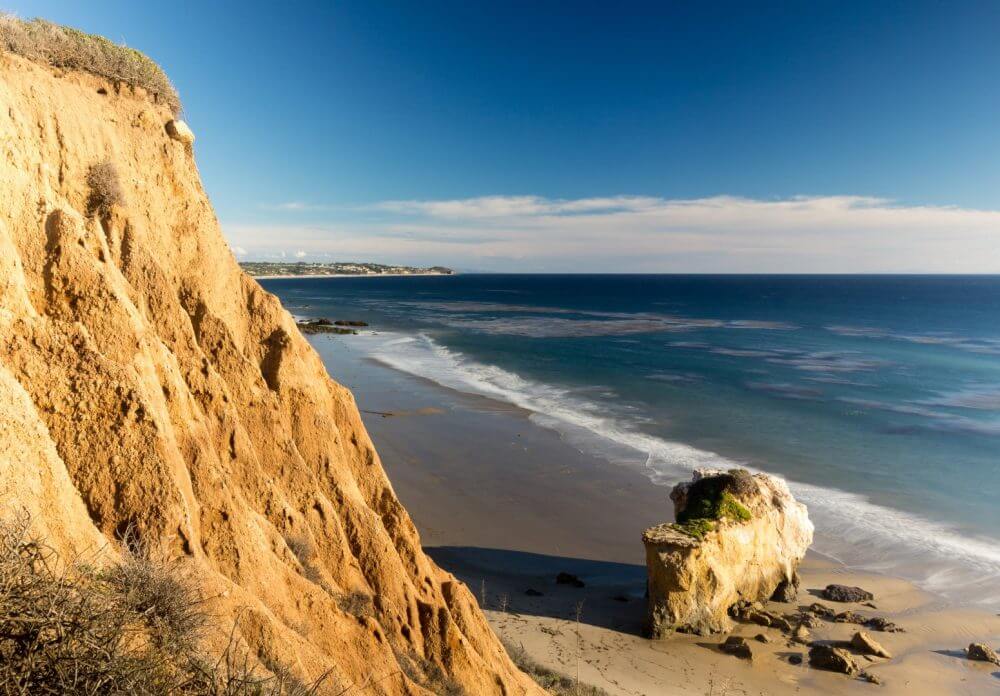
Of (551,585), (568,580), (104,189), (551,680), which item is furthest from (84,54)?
(568,580)

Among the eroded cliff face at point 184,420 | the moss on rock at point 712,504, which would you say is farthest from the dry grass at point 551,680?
the moss on rock at point 712,504

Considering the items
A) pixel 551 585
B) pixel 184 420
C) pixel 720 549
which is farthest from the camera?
pixel 551 585

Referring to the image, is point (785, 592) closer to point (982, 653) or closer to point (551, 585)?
point (982, 653)

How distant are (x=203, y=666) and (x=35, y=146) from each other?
23.8 ft

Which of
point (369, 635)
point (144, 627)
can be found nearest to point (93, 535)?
point (144, 627)

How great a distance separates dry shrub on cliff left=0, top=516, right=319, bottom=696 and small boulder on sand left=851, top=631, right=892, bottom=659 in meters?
14.2

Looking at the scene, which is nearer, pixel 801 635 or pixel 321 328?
pixel 801 635

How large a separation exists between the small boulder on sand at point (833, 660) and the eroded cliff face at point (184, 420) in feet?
26.0

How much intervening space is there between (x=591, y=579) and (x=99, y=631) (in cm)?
1518

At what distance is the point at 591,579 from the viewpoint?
58.1 feet

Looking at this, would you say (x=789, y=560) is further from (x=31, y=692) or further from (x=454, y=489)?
(x=31, y=692)

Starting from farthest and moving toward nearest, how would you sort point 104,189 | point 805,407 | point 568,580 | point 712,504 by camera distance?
point 805,407
point 568,580
point 712,504
point 104,189

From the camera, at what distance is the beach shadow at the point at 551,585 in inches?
619

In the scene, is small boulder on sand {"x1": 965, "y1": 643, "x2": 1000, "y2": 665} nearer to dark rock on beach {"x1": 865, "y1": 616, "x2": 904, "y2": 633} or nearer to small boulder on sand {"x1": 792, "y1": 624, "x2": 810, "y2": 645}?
dark rock on beach {"x1": 865, "y1": 616, "x2": 904, "y2": 633}
